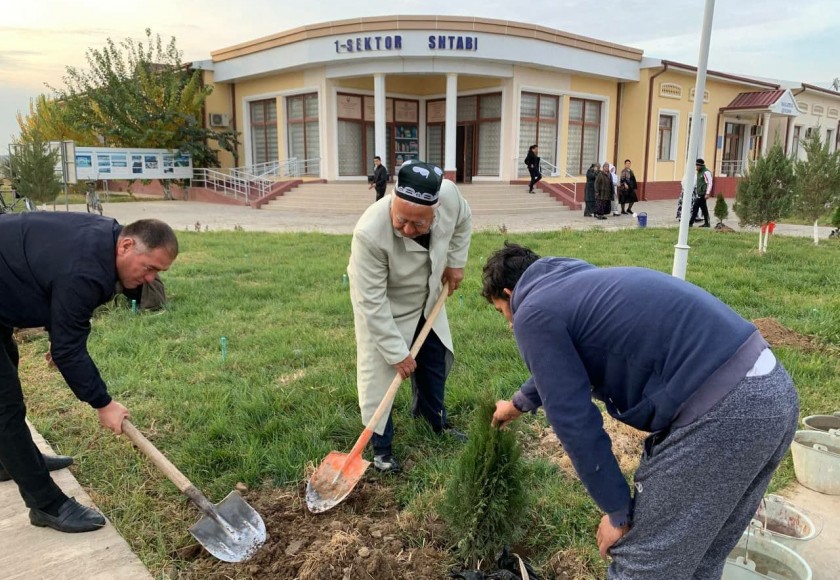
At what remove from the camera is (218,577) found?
262 centimetres

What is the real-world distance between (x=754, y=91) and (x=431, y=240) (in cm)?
3086

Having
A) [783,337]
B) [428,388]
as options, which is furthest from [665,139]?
[428,388]

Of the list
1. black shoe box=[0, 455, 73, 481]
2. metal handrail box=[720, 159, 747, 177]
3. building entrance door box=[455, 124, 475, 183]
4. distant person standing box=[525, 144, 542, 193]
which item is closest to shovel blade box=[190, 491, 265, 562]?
black shoe box=[0, 455, 73, 481]

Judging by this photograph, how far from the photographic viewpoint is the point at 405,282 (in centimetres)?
325

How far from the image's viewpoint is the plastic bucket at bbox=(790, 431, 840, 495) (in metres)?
3.13

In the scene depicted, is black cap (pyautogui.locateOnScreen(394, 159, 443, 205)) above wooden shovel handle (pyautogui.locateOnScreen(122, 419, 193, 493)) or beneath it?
above

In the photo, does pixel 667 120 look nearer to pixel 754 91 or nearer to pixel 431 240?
pixel 754 91

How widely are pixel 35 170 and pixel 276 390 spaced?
45.1 feet

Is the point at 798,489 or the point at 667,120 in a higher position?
the point at 667,120

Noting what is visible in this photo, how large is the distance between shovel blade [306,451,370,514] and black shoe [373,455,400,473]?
0.22 metres

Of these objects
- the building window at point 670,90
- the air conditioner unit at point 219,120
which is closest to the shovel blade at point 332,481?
the air conditioner unit at point 219,120

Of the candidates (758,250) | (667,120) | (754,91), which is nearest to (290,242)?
(758,250)

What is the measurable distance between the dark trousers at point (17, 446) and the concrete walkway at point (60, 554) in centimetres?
16

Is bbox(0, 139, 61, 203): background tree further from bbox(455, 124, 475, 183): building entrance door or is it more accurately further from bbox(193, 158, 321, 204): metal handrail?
bbox(455, 124, 475, 183): building entrance door
